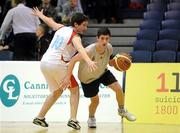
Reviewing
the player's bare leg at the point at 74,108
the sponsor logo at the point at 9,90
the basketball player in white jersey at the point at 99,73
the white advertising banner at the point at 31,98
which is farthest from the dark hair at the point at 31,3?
the player's bare leg at the point at 74,108

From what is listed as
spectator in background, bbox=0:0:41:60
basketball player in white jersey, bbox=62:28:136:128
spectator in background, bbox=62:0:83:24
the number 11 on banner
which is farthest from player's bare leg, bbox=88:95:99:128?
spectator in background, bbox=62:0:83:24

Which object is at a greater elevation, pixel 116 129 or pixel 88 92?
pixel 88 92

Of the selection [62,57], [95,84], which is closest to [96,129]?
[95,84]

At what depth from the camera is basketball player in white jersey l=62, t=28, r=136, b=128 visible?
25.6 ft

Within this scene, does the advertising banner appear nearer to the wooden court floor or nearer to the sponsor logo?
the wooden court floor

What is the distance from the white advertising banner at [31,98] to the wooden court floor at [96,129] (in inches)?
11.2

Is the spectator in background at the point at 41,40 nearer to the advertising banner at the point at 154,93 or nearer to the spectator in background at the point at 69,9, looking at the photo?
the spectator in background at the point at 69,9

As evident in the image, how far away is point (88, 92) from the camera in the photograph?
818cm

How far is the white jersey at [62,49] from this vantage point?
7.92m

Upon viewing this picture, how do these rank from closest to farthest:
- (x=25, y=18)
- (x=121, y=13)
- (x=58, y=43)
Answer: (x=58, y=43), (x=25, y=18), (x=121, y=13)

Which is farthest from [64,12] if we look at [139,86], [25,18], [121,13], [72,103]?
[72,103]

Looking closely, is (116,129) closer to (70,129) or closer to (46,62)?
(70,129)

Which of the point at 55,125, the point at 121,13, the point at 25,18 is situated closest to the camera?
the point at 55,125

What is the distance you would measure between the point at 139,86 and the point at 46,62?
1.86m
